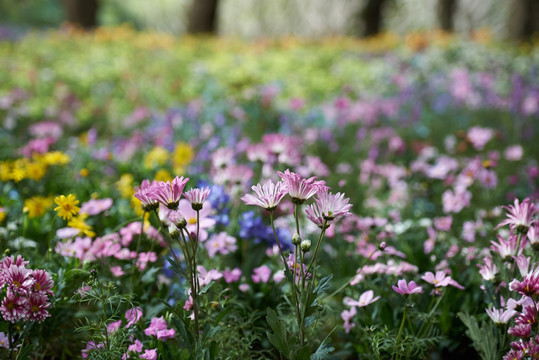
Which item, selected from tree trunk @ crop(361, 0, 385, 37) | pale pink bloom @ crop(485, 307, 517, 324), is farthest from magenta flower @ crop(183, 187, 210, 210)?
tree trunk @ crop(361, 0, 385, 37)

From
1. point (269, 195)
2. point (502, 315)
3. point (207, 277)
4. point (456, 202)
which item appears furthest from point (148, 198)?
point (456, 202)

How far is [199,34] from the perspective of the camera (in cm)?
1196

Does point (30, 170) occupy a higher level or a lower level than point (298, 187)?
higher

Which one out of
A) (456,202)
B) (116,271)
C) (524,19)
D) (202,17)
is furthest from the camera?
(202,17)

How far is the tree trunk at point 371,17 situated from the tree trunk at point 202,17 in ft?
15.8

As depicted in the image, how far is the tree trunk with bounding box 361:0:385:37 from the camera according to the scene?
1446 cm

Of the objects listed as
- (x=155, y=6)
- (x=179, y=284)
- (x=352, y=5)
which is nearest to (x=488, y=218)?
(x=179, y=284)

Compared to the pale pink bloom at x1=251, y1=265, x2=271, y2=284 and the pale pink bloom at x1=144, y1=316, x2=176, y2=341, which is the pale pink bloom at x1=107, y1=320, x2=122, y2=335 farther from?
the pale pink bloom at x1=251, y1=265, x2=271, y2=284

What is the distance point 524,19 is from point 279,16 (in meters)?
23.5

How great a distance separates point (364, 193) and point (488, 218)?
0.92 metres

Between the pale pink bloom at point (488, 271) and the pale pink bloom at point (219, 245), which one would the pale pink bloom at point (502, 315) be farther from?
the pale pink bloom at point (219, 245)

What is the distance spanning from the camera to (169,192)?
1.17m

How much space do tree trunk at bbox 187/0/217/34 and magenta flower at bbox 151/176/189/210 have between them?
1159 cm

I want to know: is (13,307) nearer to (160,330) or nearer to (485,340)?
(160,330)
